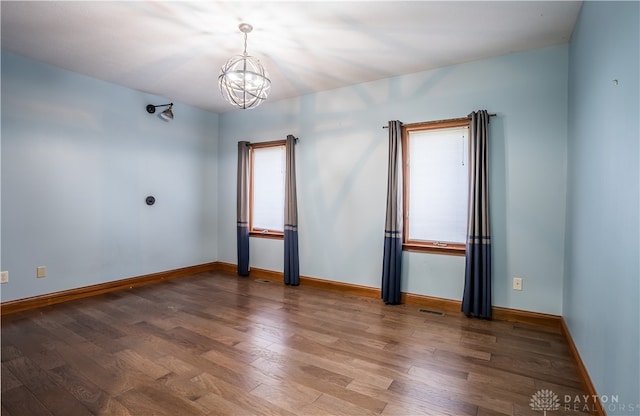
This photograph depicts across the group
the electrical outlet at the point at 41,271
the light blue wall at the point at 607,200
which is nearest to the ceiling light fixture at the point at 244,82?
the light blue wall at the point at 607,200

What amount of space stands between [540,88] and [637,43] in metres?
1.87

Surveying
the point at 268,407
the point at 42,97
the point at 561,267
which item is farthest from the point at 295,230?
the point at 42,97

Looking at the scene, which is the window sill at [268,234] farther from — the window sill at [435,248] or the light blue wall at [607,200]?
the light blue wall at [607,200]

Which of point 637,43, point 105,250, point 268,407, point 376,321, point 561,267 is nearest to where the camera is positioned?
point 637,43

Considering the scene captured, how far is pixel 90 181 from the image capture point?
3834 millimetres

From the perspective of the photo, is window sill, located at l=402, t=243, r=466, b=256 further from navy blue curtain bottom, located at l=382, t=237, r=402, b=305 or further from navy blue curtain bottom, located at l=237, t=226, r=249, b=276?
navy blue curtain bottom, located at l=237, t=226, r=249, b=276

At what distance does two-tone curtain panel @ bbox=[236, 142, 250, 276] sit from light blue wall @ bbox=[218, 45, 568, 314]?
15 centimetres

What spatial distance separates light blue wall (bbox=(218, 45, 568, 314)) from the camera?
2.95m

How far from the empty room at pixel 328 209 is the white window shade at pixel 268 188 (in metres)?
0.03

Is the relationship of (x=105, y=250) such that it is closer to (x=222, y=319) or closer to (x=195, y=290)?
(x=195, y=290)

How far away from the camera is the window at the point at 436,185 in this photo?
3391mm

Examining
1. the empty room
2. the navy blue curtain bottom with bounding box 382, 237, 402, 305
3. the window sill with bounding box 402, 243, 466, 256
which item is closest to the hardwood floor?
the empty room

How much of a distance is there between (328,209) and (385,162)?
99cm

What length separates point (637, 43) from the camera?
1.32 m
